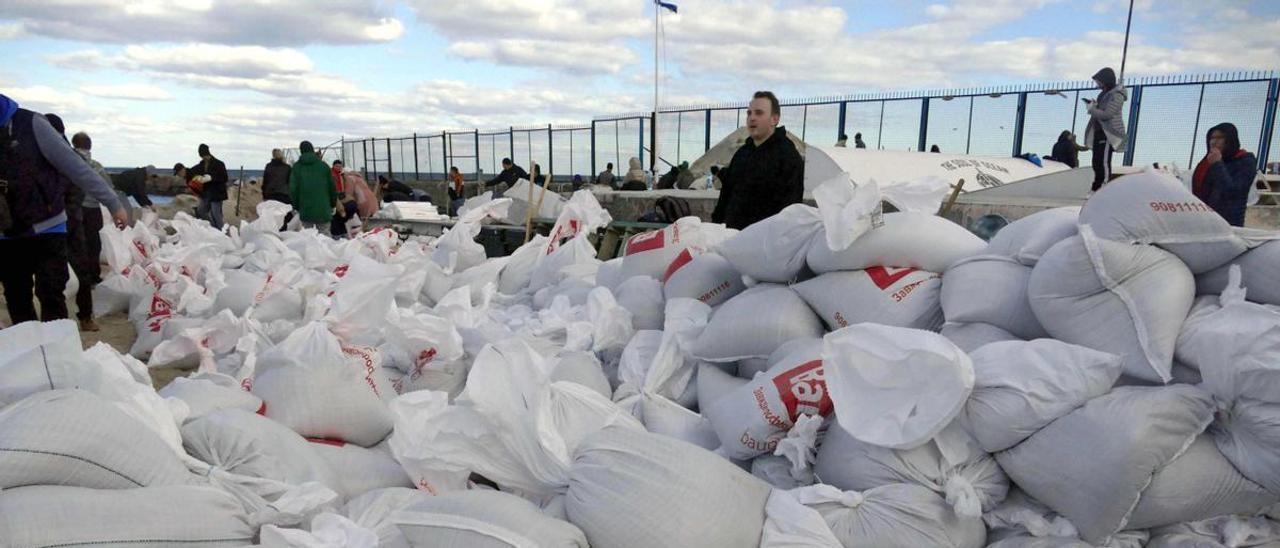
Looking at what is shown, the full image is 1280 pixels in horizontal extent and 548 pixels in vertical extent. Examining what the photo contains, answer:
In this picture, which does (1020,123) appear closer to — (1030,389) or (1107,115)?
(1107,115)

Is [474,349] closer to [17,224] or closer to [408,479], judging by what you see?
[408,479]

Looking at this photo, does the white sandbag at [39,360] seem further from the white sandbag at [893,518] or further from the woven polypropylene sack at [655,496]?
the white sandbag at [893,518]

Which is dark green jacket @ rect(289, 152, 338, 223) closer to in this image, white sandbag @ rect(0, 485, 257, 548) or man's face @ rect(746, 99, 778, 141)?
man's face @ rect(746, 99, 778, 141)

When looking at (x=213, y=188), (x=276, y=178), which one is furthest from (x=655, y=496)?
(x=213, y=188)

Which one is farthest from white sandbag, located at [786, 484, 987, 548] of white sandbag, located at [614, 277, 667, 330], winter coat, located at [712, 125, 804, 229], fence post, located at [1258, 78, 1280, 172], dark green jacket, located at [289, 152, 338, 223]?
fence post, located at [1258, 78, 1280, 172]

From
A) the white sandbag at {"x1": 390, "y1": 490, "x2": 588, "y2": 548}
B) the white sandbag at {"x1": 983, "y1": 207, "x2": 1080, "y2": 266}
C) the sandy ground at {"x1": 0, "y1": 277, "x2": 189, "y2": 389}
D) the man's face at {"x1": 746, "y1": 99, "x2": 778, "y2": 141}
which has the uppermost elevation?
the man's face at {"x1": 746, "y1": 99, "x2": 778, "y2": 141}

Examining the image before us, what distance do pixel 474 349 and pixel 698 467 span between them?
129 cm

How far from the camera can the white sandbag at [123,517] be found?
111 cm

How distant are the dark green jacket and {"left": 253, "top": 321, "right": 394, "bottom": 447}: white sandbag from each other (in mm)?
5272

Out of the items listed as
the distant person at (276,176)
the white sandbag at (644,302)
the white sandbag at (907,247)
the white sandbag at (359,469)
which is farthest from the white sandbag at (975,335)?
the distant person at (276,176)

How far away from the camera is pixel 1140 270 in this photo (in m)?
1.68

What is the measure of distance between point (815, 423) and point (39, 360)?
1.51 meters

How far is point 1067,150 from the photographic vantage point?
10.2m

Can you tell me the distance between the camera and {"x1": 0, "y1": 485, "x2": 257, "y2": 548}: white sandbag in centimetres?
111
